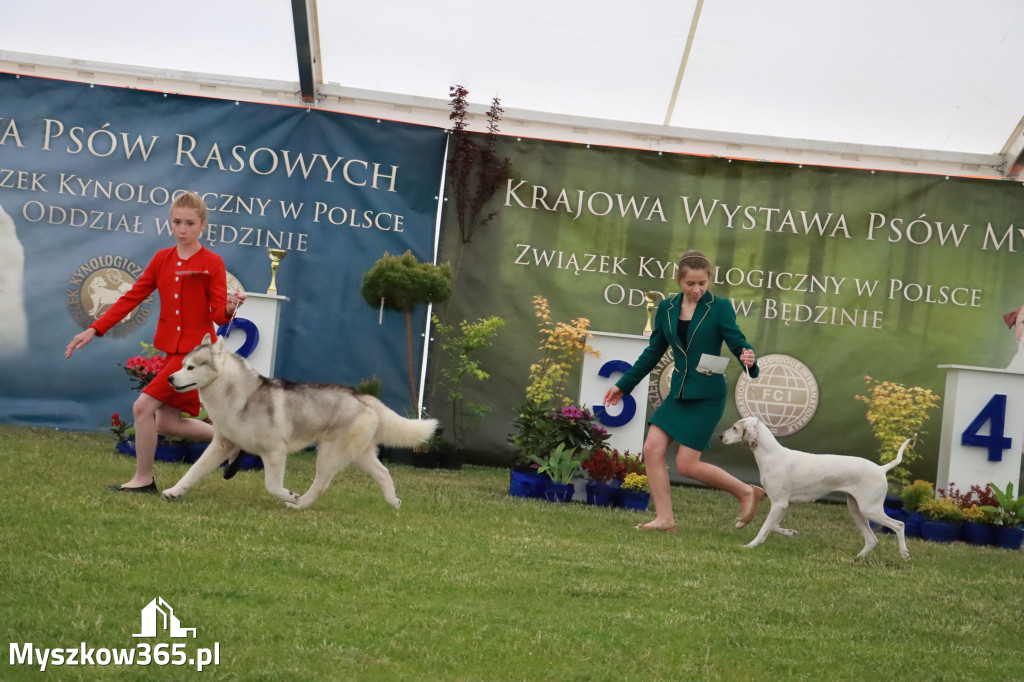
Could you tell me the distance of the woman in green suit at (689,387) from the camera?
691cm

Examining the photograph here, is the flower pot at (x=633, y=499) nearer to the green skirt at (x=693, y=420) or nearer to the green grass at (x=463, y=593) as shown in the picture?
the green grass at (x=463, y=593)

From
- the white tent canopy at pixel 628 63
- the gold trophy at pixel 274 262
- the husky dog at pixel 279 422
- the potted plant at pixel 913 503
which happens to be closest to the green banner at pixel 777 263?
the white tent canopy at pixel 628 63

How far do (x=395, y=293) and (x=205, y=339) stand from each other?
166 inches

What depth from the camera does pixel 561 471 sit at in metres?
8.24

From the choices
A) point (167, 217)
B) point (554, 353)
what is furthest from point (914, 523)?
point (167, 217)

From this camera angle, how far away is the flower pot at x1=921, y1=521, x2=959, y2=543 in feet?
26.8

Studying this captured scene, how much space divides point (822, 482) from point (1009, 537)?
8.13 ft

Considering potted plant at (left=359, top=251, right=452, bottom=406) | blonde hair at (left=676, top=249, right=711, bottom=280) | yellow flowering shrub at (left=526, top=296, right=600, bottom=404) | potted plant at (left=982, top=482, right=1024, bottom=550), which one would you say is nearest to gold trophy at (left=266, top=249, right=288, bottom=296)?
potted plant at (left=359, top=251, right=452, bottom=406)

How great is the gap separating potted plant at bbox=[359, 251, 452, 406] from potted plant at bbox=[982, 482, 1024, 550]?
204 inches

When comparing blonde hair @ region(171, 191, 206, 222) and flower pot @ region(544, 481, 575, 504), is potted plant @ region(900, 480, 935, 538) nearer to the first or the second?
flower pot @ region(544, 481, 575, 504)

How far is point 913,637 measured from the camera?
14.0ft

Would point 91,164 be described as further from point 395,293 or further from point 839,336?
point 839,336

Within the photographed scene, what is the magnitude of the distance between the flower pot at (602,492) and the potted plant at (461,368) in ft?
8.25

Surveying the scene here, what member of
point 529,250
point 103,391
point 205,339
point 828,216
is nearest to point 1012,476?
point 828,216
